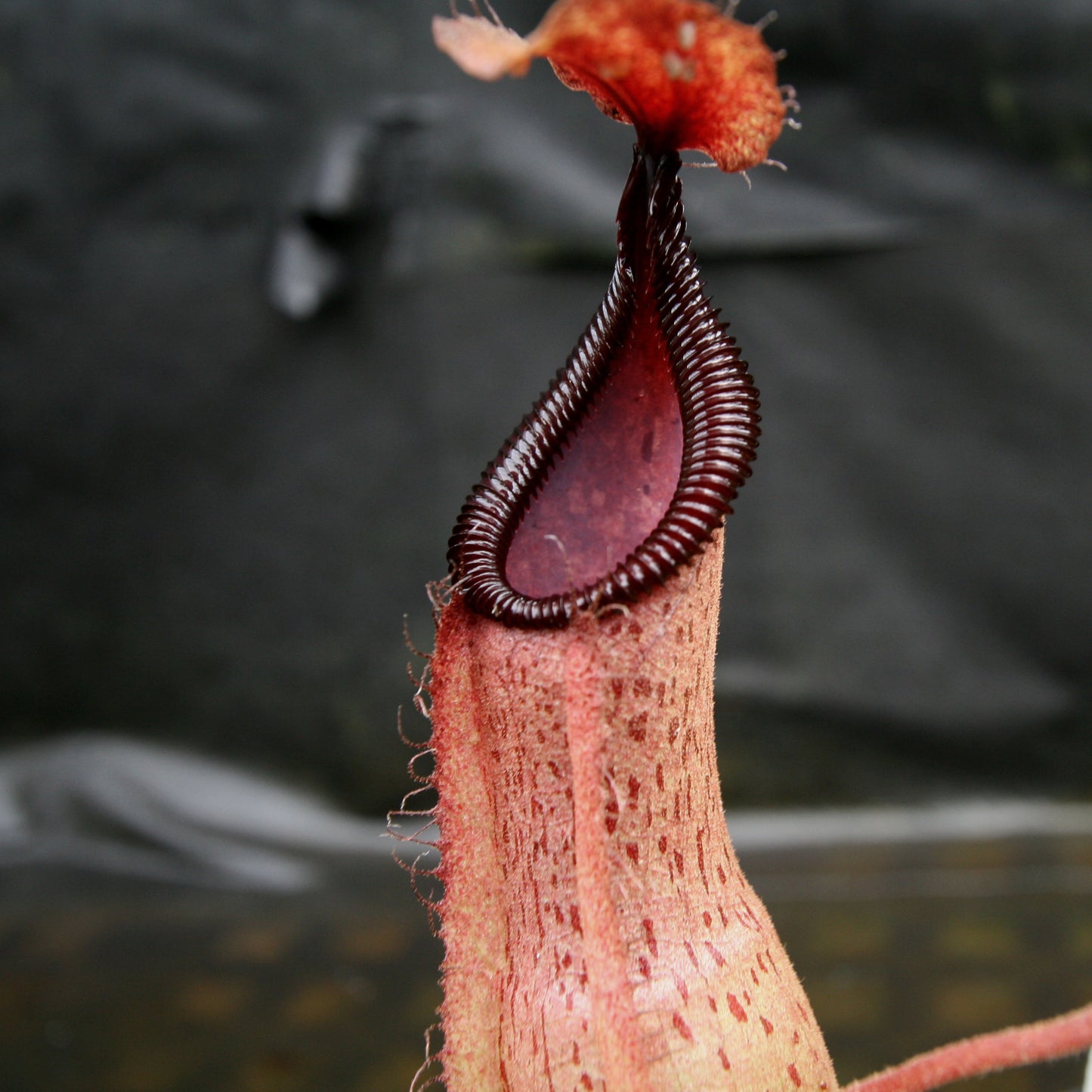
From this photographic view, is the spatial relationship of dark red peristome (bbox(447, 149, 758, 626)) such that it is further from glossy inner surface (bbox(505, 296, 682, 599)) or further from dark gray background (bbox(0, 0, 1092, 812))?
dark gray background (bbox(0, 0, 1092, 812))

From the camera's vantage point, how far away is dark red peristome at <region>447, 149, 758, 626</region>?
1.46 ft

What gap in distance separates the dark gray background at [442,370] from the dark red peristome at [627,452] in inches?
44.5

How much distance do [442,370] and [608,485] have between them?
46.4 inches

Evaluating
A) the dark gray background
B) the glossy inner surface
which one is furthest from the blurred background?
the glossy inner surface

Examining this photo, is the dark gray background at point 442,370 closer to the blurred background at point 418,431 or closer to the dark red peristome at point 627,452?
the blurred background at point 418,431

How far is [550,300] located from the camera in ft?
5.49

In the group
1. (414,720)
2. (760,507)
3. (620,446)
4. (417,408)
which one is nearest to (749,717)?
(760,507)

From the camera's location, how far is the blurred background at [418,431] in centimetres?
155

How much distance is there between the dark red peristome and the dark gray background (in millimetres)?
1129

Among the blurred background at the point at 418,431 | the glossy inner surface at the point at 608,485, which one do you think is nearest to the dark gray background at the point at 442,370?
the blurred background at the point at 418,431

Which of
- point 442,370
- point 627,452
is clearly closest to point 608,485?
point 627,452

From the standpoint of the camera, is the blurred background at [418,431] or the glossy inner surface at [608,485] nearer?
the glossy inner surface at [608,485]

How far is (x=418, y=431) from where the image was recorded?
168 centimetres

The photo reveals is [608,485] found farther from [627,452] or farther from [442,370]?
[442,370]
